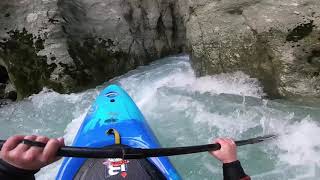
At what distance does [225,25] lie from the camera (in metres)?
5.16

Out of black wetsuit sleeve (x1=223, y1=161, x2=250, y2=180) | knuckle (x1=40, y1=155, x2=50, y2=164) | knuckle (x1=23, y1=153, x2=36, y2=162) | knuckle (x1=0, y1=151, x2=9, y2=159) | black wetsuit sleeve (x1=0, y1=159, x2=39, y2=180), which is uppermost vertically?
knuckle (x1=0, y1=151, x2=9, y2=159)

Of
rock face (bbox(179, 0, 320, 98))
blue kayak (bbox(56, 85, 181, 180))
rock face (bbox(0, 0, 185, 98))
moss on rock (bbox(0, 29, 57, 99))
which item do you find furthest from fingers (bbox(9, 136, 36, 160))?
moss on rock (bbox(0, 29, 57, 99))

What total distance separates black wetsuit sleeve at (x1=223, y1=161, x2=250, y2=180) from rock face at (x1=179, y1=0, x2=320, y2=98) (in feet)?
10.5

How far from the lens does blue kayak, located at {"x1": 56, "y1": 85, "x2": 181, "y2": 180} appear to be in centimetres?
262

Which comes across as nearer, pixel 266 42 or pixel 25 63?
pixel 266 42

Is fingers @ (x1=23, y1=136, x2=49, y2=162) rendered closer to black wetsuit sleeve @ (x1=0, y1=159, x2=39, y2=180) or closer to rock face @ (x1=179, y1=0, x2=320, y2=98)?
black wetsuit sleeve @ (x1=0, y1=159, x2=39, y2=180)

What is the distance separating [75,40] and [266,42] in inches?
108

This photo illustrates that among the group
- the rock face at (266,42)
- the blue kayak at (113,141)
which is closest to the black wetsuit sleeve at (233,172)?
the blue kayak at (113,141)

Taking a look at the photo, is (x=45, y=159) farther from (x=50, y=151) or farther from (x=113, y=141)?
(x=113, y=141)

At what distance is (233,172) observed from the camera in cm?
165

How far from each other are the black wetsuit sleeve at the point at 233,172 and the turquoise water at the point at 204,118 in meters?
2.11

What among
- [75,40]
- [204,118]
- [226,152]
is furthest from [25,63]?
[226,152]

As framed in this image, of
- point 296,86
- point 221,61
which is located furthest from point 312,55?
point 221,61

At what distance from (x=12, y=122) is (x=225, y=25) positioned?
2.84 m
